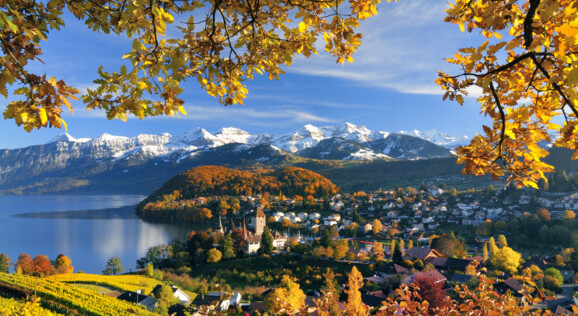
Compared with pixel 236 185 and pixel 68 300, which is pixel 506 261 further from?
pixel 236 185

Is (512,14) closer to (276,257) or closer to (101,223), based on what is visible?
(276,257)

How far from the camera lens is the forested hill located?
3738 inches

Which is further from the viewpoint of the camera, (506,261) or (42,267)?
(506,261)

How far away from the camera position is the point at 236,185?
10369 cm

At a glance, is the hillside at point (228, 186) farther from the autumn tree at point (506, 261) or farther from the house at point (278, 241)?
the autumn tree at point (506, 261)

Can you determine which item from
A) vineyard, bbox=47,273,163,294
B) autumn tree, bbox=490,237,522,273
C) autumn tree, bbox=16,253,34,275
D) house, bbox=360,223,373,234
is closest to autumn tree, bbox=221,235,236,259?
vineyard, bbox=47,273,163,294

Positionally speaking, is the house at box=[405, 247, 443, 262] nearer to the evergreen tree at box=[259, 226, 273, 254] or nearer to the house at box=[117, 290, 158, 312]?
the evergreen tree at box=[259, 226, 273, 254]

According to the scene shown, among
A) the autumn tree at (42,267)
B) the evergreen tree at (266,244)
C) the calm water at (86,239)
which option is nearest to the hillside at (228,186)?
the calm water at (86,239)

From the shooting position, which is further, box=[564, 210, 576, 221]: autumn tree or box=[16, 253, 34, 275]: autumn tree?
box=[564, 210, 576, 221]: autumn tree

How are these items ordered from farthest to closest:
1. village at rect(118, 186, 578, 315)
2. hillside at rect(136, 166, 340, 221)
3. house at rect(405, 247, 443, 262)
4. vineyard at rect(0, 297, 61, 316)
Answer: hillside at rect(136, 166, 340, 221) → house at rect(405, 247, 443, 262) → village at rect(118, 186, 578, 315) → vineyard at rect(0, 297, 61, 316)

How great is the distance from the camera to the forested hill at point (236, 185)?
94.9 meters

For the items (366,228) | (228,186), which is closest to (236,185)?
(228,186)

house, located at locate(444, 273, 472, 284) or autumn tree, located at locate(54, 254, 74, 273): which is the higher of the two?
autumn tree, located at locate(54, 254, 74, 273)

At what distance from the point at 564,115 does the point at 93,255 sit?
4504 cm
